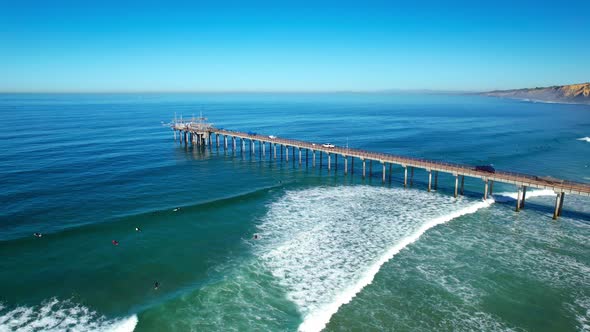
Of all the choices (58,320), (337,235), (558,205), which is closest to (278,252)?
(337,235)

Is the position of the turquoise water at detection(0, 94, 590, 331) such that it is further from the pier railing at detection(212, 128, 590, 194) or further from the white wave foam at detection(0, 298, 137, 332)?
the pier railing at detection(212, 128, 590, 194)

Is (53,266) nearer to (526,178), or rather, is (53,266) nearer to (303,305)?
(303,305)

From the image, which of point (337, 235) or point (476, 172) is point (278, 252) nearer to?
point (337, 235)

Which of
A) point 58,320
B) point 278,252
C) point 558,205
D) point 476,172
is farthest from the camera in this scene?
point 476,172

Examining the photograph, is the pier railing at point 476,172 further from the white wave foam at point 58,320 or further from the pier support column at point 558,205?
the white wave foam at point 58,320

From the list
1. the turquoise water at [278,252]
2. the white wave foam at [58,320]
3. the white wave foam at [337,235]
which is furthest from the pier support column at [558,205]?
the white wave foam at [58,320]

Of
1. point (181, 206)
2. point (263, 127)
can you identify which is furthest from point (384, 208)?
point (263, 127)
